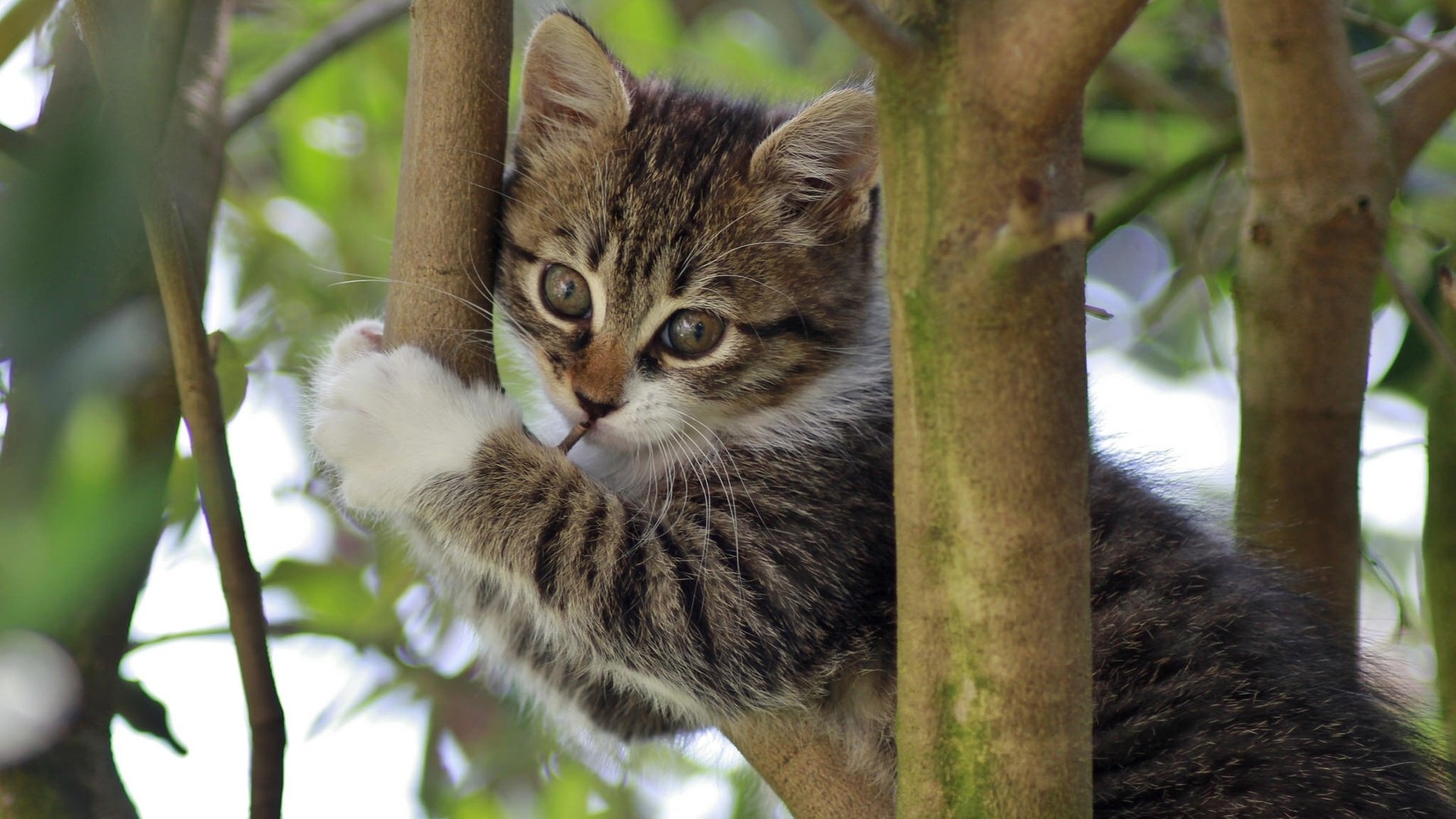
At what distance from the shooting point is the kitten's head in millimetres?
2273

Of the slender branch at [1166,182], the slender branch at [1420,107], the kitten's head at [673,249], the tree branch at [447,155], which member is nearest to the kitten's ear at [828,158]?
the kitten's head at [673,249]

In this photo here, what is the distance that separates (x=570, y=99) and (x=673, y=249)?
0.39m

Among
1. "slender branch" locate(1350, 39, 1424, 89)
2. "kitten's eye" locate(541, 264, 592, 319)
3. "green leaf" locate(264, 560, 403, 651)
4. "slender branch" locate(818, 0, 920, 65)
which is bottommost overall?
"green leaf" locate(264, 560, 403, 651)

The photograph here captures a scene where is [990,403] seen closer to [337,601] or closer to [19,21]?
[19,21]

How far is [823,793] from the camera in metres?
1.85

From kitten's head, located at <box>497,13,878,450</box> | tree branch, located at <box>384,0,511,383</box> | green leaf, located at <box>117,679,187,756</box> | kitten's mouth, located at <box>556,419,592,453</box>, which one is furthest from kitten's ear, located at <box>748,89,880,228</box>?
green leaf, located at <box>117,679,187,756</box>

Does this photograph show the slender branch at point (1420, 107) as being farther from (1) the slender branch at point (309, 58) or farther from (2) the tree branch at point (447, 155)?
(1) the slender branch at point (309, 58)

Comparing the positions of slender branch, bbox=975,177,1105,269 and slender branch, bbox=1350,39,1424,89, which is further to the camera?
slender branch, bbox=1350,39,1424,89

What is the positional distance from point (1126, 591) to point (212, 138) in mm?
1674

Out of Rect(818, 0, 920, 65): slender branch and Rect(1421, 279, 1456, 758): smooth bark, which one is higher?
Rect(818, 0, 920, 65): slender branch

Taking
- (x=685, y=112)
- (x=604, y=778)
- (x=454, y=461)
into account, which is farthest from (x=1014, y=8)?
(x=604, y=778)

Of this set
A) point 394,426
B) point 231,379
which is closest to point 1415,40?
point 394,426

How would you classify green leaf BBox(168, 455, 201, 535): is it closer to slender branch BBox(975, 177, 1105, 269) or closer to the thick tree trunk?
slender branch BBox(975, 177, 1105, 269)

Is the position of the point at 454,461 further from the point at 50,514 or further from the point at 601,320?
the point at 50,514
